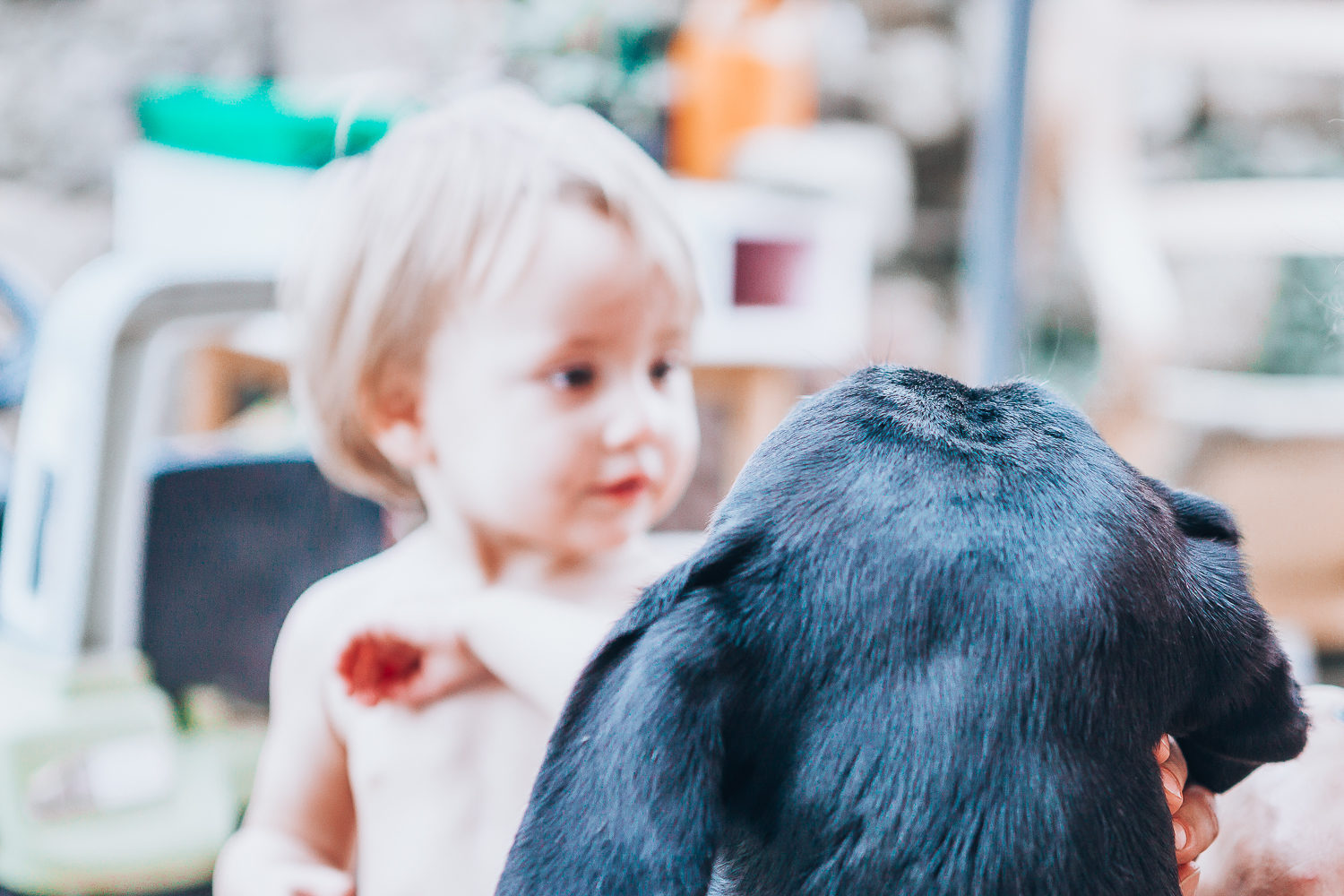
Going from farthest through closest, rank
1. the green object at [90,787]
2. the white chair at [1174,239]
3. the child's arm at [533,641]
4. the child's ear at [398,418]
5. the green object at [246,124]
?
1. the white chair at [1174,239]
2. the green object at [246,124]
3. the green object at [90,787]
4. the child's ear at [398,418]
5. the child's arm at [533,641]

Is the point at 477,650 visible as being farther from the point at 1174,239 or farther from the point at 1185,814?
the point at 1174,239

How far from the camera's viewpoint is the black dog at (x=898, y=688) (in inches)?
10.0

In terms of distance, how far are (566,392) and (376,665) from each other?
14cm

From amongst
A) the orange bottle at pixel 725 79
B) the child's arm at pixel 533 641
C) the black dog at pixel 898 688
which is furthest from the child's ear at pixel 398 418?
the orange bottle at pixel 725 79

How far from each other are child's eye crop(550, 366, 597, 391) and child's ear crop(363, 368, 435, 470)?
81mm

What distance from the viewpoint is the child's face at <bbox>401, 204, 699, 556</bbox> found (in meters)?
0.46

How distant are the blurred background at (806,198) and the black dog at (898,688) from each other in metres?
0.26

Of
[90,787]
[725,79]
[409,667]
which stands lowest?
[90,787]

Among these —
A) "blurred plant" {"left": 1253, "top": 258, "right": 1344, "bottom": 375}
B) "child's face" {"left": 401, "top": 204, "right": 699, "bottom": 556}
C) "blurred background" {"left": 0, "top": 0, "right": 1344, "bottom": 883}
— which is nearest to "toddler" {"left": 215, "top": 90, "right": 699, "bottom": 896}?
"child's face" {"left": 401, "top": 204, "right": 699, "bottom": 556}

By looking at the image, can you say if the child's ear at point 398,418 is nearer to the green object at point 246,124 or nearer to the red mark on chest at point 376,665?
the red mark on chest at point 376,665

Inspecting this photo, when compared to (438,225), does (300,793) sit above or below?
below

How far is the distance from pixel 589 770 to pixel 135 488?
0.52 m

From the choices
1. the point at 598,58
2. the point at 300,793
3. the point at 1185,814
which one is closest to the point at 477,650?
the point at 300,793

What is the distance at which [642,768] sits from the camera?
0.25 meters
